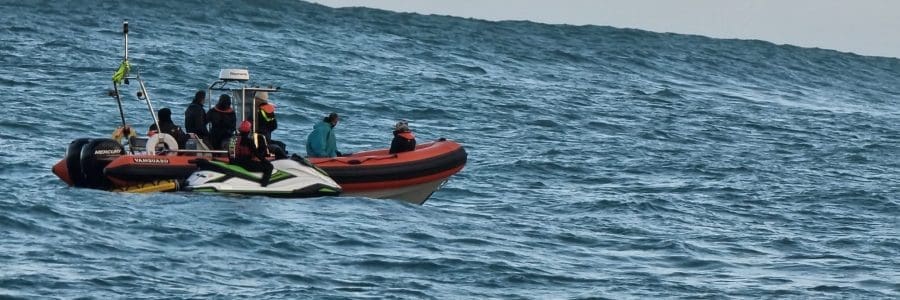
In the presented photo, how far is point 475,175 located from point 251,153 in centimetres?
621

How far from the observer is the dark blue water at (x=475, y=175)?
16.1 meters

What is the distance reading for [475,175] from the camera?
82.4 feet

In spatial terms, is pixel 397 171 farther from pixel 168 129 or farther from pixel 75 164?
pixel 75 164

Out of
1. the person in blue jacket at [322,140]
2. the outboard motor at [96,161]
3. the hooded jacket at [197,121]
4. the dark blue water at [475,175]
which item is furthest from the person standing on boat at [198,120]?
the dark blue water at [475,175]

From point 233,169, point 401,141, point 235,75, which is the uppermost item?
point 235,75

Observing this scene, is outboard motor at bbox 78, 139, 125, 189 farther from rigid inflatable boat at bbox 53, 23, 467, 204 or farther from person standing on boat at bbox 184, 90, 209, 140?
person standing on boat at bbox 184, 90, 209, 140

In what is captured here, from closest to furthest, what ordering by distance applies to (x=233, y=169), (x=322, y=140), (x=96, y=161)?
(x=233, y=169) → (x=96, y=161) → (x=322, y=140)

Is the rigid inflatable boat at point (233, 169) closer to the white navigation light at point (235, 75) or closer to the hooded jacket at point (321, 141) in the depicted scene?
the white navigation light at point (235, 75)

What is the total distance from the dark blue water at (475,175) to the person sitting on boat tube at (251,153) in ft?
1.41

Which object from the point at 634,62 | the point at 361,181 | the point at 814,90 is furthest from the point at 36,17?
the point at 361,181

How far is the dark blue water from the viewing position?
16.1 m

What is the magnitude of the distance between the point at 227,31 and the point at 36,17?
5535 millimetres

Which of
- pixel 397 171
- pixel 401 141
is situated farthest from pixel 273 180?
pixel 401 141

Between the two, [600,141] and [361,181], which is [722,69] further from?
[361,181]
